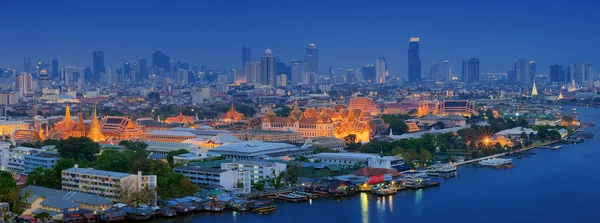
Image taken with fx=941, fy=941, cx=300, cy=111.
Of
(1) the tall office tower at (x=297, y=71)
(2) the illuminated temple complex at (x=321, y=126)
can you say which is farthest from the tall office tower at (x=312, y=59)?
(2) the illuminated temple complex at (x=321, y=126)

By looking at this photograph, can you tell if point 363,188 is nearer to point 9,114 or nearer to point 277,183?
point 277,183

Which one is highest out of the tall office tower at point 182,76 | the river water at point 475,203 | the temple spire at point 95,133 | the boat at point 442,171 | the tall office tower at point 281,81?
the tall office tower at point 182,76

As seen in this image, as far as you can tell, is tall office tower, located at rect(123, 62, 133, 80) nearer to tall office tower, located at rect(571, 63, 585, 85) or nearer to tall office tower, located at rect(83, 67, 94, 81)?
tall office tower, located at rect(83, 67, 94, 81)

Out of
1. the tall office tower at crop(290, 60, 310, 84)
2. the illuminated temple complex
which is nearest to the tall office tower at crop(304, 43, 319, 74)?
the tall office tower at crop(290, 60, 310, 84)

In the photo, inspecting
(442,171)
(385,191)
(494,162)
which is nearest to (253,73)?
(494,162)

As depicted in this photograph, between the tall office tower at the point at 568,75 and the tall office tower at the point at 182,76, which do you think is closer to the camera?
the tall office tower at the point at 182,76

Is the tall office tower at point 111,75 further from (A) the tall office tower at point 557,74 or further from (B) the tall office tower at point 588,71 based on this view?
(B) the tall office tower at point 588,71
